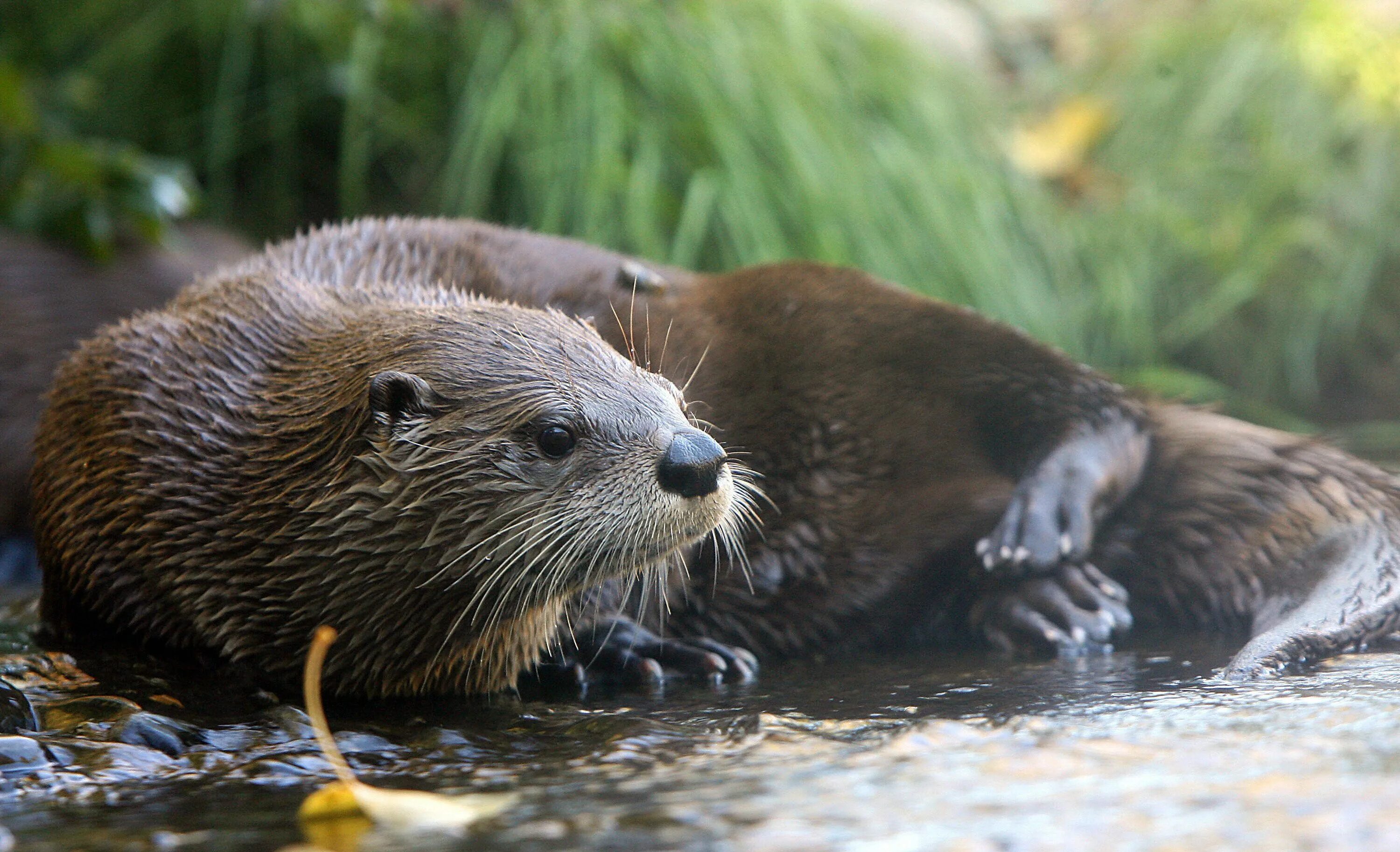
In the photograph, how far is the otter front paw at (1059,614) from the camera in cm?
265

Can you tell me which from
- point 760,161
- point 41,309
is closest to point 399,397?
point 41,309

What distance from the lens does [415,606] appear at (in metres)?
2.30

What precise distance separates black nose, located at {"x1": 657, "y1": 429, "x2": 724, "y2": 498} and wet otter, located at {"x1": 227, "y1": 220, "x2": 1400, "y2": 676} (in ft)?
1.62

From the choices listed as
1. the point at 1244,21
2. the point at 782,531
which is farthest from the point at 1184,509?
the point at 1244,21

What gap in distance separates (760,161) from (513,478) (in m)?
3.07

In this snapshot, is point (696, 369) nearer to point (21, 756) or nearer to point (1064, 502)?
point (1064, 502)


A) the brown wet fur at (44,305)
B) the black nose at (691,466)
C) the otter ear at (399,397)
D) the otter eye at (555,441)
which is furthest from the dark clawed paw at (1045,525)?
the brown wet fur at (44,305)

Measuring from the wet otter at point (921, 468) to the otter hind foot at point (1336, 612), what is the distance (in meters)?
0.02

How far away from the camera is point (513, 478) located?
222 centimetres

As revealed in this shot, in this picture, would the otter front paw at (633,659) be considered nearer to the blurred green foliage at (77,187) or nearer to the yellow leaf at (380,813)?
the yellow leaf at (380,813)

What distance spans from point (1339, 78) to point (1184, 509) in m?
4.11

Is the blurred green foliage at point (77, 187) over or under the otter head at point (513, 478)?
over

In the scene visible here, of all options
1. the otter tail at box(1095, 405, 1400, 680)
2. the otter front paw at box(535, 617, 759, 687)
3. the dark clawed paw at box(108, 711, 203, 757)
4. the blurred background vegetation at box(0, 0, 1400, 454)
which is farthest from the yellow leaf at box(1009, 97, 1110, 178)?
the dark clawed paw at box(108, 711, 203, 757)

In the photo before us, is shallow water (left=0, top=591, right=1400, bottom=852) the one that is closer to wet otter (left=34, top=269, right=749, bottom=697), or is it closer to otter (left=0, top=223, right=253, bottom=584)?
wet otter (left=34, top=269, right=749, bottom=697)
